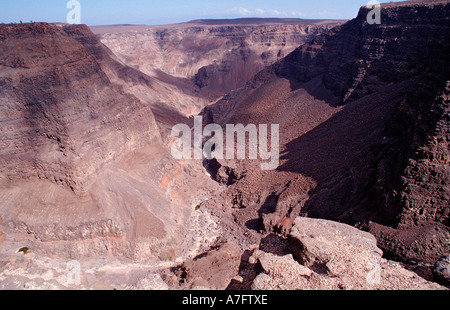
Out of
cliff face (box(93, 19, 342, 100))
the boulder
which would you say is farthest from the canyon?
cliff face (box(93, 19, 342, 100))

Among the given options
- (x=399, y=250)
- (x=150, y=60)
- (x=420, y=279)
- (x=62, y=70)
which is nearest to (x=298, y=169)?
(x=399, y=250)

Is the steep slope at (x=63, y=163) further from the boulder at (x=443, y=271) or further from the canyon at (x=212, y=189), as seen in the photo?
the boulder at (x=443, y=271)

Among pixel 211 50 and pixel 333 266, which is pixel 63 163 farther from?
pixel 211 50

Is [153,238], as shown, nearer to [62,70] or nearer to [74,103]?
[74,103]

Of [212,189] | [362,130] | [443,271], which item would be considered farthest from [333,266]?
[362,130]

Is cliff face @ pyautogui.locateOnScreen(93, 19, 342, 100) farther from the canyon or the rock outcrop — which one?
the rock outcrop
